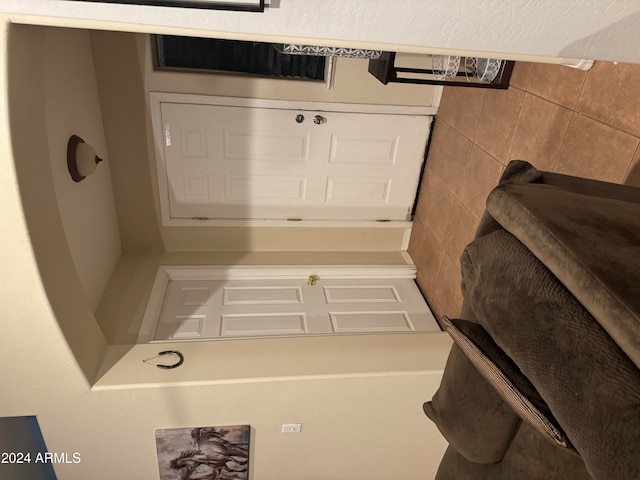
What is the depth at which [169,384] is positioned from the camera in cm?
181

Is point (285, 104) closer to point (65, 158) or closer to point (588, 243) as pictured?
point (65, 158)

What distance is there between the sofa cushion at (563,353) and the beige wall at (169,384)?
1.27 m

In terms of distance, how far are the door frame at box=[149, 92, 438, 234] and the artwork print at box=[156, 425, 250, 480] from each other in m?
1.21

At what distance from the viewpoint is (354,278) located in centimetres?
281

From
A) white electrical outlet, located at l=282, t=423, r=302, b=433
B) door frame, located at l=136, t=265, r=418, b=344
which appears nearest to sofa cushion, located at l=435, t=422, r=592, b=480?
white electrical outlet, located at l=282, t=423, r=302, b=433

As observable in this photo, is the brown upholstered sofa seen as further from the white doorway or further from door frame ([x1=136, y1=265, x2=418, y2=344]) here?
door frame ([x1=136, y1=265, x2=418, y2=344])

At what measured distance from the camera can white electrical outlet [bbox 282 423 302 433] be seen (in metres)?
2.06

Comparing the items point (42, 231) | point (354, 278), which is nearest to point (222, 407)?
point (42, 231)

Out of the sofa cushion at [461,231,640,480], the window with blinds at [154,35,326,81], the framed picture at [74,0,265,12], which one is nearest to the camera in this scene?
the sofa cushion at [461,231,640,480]

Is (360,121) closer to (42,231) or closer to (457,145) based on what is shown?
(457,145)

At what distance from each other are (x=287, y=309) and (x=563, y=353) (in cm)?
207

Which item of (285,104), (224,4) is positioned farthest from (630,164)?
(285,104)

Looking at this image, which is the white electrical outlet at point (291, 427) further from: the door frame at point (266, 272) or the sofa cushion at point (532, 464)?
the sofa cushion at point (532, 464)

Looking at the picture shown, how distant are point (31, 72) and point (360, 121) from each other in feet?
5.67
